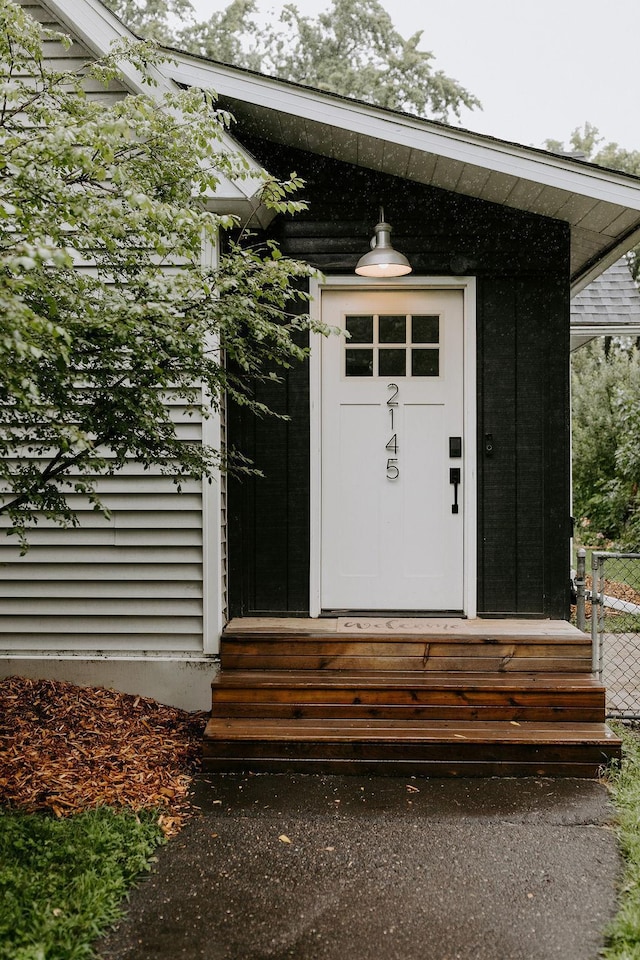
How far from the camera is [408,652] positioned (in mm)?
4164

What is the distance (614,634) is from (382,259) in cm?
403

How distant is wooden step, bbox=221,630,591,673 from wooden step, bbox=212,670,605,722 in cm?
10

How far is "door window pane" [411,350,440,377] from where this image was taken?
4730 millimetres

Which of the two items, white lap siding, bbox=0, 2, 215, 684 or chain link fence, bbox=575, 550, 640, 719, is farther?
white lap siding, bbox=0, 2, 215, 684

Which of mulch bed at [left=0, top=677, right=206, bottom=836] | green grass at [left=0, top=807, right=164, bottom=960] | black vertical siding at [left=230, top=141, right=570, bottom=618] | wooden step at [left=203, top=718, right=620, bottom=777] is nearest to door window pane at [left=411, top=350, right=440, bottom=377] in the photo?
black vertical siding at [left=230, top=141, right=570, bottom=618]

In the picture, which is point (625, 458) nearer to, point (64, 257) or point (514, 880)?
point (514, 880)

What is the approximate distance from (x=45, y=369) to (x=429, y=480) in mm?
2738

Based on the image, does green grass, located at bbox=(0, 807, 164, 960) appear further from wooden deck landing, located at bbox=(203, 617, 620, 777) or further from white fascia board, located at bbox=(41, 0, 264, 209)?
white fascia board, located at bbox=(41, 0, 264, 209)

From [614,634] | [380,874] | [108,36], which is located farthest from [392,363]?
[614,634]

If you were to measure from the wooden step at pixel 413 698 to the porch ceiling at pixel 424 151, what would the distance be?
284cm

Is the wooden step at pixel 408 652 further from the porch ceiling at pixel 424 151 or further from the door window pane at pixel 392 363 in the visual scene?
the porch ceiling at pixel 424 151

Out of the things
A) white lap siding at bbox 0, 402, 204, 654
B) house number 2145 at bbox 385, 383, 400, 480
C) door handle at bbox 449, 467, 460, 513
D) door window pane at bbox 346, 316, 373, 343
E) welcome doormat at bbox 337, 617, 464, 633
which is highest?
door window pane at bbox 346, 316, 373, 343

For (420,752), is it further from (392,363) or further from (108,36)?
(108,36)

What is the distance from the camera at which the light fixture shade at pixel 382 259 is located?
436 centimetres
